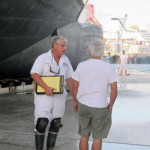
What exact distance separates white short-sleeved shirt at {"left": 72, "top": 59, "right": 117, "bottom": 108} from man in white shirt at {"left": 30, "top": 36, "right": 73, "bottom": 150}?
0.58m

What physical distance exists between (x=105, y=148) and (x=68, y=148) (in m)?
0.60

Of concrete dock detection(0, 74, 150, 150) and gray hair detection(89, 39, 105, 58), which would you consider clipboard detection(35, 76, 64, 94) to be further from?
concrete dock detection(0, 74, 150, 150)

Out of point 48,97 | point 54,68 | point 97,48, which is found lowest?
point 48,97

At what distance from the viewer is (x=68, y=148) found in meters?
5.38

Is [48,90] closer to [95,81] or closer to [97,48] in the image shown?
[95,81]

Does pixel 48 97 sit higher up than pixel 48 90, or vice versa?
pixel 48 90

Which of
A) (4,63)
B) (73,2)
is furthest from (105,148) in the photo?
(4,63)

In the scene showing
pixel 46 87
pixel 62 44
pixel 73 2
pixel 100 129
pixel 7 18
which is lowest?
pixel 100 129

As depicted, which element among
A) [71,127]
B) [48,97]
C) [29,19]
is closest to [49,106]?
[48,97]

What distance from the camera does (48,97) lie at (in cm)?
468

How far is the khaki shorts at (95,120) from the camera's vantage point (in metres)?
4.24

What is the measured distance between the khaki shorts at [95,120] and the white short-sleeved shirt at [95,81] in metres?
0.07

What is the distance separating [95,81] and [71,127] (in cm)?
299

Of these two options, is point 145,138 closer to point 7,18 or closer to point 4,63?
point 7,18
